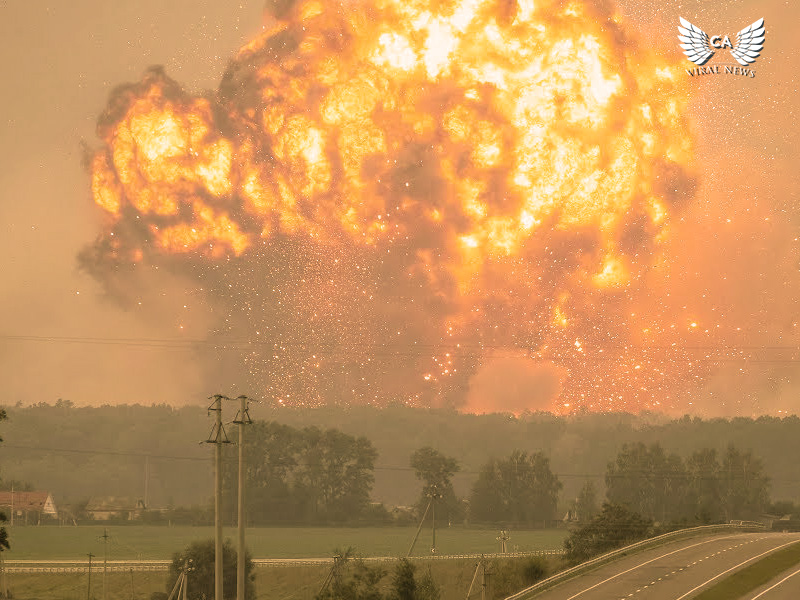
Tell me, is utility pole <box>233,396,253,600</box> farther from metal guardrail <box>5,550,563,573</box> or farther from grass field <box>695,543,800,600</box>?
metal guardrail <box>5,550,563,573</box>

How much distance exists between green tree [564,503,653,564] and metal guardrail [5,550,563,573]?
9.35 meters

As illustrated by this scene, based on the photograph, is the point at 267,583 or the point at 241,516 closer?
the point at 241,516

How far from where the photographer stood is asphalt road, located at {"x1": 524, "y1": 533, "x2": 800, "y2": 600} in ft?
357

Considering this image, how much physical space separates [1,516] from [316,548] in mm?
111604

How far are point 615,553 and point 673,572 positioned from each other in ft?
A: 50.5

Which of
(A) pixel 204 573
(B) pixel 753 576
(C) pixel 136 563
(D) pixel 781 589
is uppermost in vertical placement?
(C) pixel 136 563

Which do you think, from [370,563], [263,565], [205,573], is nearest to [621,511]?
[370,563]

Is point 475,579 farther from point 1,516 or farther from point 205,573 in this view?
point 1,516

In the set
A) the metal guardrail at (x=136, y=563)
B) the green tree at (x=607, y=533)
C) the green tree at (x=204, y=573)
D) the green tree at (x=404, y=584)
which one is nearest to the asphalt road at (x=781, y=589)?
the green tree at (x=404, y=584)

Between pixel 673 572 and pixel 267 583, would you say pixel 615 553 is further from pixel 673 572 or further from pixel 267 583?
pixel 267 583

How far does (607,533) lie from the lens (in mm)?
Answer: 158750

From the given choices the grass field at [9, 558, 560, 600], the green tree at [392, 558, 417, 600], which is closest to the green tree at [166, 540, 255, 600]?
the grass field at [9, 558, 560, 600]

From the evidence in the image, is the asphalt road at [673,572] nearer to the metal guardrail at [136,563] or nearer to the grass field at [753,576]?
the grass field at [753,576]

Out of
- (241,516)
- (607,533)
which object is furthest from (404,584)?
(607,533)
